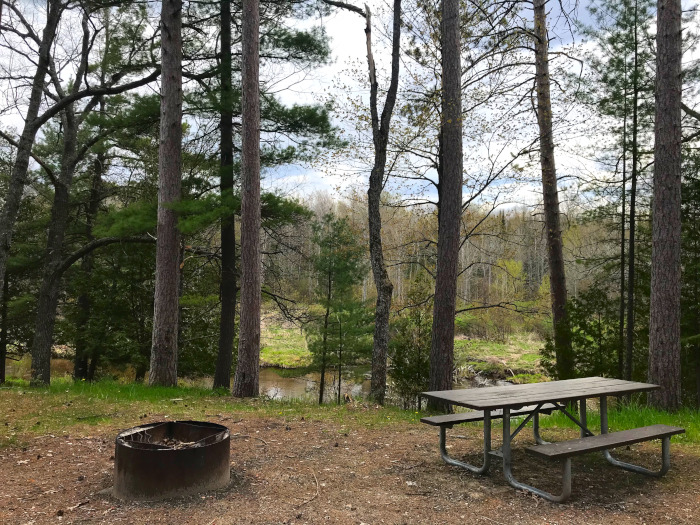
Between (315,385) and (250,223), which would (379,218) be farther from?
(315,385)

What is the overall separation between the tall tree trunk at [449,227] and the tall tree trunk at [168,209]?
4.41m

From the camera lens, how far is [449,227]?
744 centimetres

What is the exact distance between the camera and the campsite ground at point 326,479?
10.3ft

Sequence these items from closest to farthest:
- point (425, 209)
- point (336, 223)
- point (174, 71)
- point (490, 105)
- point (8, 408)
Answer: point (8, 408)
point (174, 71)
point (490, 105)
point (425, 209)
point (336, 223)

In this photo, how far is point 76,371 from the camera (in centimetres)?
1457

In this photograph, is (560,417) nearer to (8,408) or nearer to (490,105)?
(490,105)

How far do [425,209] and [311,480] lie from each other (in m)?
7.67

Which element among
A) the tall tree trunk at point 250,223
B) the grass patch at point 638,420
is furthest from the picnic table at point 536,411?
the tall tree trunk at point 250,223

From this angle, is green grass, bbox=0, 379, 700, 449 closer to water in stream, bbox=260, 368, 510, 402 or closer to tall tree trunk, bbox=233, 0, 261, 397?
tall tree trunk, bbox=233, 0, 261, 397

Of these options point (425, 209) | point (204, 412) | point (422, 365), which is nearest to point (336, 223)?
point (425, 209)

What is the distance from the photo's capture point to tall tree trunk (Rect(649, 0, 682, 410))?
6555mm

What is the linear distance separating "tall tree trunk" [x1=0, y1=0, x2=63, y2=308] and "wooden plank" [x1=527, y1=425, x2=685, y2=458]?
32.9 feet

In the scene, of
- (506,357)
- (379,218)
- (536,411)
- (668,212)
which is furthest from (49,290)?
(506,357)

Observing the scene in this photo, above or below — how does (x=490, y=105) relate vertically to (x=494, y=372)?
above
